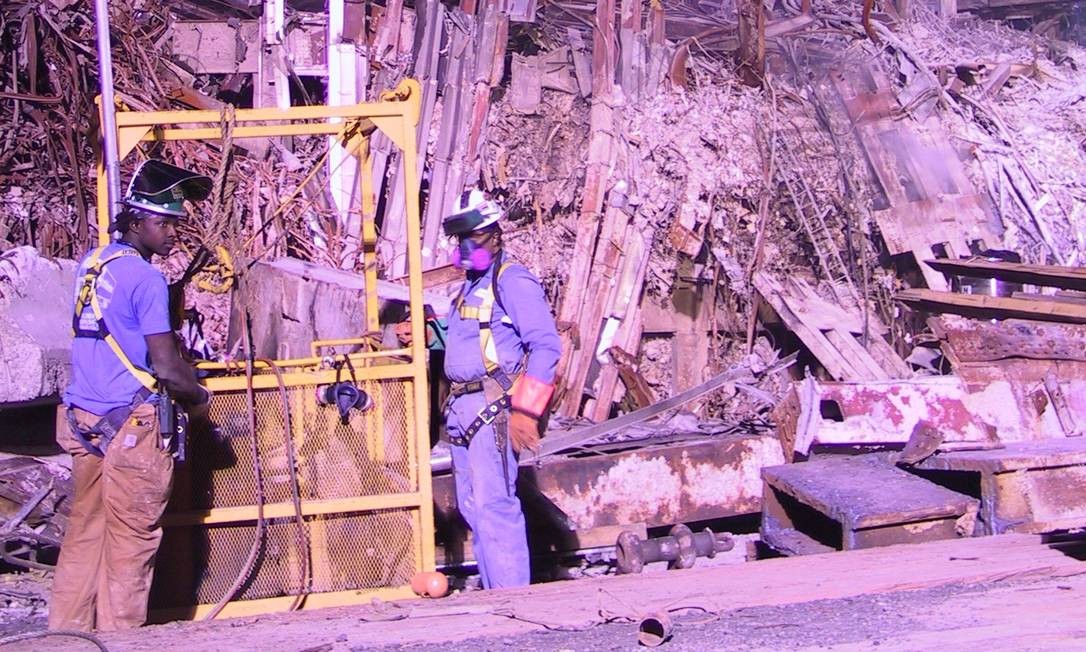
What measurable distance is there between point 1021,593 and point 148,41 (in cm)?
774

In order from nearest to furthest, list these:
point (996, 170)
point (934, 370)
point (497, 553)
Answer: point (497, 553) → point (934, 370) → point (996, 170)

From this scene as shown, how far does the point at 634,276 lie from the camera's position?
9008 millimetres

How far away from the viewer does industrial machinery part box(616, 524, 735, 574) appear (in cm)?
603

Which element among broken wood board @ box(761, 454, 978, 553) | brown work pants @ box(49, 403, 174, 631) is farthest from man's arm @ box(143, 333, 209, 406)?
broken wood board @ box(761, 454, 978, 553)

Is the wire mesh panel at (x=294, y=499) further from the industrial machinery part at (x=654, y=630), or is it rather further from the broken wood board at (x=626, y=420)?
the industrial machinery part at (x=654, y=630)

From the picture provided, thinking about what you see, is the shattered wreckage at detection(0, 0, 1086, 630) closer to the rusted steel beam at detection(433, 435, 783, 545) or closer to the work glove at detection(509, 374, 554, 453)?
the rusted steel beam at detection(433, 435, 783, 545)

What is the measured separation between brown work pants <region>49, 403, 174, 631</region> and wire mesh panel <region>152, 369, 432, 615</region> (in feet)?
1.15

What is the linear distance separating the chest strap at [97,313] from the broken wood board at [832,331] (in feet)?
17.4

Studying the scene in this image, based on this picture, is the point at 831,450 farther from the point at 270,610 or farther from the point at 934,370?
the point at 270,610

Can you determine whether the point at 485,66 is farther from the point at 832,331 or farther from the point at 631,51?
the point at 832,331

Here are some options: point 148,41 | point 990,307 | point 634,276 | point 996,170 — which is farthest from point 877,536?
point 148,41

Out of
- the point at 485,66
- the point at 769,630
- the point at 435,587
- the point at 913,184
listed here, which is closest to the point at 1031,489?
the point at 769,630

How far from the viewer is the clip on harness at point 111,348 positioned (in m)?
4.65

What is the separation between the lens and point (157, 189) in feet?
15.7
